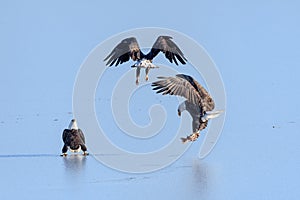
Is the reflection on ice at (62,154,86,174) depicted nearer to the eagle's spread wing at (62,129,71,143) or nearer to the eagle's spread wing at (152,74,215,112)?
the eagle's spread wing at (62,129,71,143)

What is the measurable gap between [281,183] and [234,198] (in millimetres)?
Answer: 695

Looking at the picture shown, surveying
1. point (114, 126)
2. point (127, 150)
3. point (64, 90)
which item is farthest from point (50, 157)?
point (64, 90)

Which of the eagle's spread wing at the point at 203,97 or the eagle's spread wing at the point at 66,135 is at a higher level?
the eagle's spread wing at the point at 203,97

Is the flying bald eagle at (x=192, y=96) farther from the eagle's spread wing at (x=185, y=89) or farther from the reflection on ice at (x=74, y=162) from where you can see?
the reflection on ice at (x=74, y=162)

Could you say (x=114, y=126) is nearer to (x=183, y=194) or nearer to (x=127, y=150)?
(x=127, y=150)

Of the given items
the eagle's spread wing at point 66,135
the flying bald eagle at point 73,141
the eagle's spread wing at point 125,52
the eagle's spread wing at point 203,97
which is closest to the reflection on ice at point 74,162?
the flying bald eagle at point 73,141

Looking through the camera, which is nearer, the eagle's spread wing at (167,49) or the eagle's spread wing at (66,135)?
the eagle's spread wing at (66,135)

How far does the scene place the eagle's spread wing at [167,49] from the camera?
10547 mm

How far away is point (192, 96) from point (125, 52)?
1.12 meters

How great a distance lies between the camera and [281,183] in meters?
8.23

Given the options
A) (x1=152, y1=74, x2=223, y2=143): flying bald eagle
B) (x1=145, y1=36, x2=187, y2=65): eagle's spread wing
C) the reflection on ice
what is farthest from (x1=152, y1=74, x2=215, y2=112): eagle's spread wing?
the reflection on ice

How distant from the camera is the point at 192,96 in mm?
9750

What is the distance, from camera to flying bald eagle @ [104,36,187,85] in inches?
410

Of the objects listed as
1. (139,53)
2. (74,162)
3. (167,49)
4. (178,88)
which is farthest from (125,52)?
(74,162)
